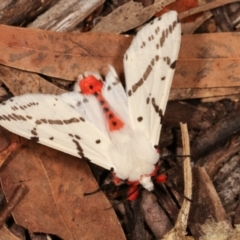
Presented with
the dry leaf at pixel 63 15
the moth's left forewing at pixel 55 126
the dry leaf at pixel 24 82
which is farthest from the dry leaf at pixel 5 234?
the dry leaf at pixel 63 15

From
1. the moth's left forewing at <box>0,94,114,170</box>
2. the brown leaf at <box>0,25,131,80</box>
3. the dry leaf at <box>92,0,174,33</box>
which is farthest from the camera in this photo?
the dry leaf at <box>92,0,174,33</box>

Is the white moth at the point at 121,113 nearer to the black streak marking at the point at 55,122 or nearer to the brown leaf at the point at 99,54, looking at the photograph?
the black streak marking at the point at 55,122

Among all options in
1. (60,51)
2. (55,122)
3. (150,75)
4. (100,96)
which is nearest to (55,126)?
(55,122)

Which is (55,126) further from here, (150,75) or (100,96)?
(150,75)

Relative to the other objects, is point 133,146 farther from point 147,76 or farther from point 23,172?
point 23,172

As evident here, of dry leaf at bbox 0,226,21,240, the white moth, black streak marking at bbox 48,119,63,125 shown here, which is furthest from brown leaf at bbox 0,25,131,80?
dry leaf at bbox 0,226,21,240

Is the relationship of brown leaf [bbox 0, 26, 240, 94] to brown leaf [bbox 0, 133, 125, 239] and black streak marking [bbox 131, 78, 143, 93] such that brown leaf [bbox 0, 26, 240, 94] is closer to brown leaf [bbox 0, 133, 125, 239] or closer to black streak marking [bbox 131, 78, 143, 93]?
black streak marking [bbox 131, 78, 143, 93]

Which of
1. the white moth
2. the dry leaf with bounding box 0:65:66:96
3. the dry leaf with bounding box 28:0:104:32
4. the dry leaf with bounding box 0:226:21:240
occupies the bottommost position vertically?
the dry leaf with bounding box 0:226:21:240

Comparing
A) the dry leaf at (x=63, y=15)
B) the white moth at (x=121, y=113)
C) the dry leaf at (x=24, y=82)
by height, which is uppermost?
the dry leaf at (x=63, y=15)
